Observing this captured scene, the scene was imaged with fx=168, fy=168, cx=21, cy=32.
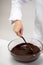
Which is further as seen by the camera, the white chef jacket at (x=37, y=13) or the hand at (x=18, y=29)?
the white chef jacket at (x=37, y=13)

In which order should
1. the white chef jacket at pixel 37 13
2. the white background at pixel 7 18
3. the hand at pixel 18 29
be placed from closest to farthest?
the hand at pixel 18 29, the white chef jacket at pixel 37 13, the white background at pixel 7 18

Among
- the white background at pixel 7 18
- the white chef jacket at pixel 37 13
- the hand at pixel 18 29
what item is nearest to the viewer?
the hand at pixel 18 29

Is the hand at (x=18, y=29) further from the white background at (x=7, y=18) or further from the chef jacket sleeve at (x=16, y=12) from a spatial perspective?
the white background at (x=7, y=18)

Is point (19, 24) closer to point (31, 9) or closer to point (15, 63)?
point (15, 63)

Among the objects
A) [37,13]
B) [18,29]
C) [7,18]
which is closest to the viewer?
[18,29]

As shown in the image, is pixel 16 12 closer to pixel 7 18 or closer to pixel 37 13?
pixel 37 13

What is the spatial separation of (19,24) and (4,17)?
959 mm

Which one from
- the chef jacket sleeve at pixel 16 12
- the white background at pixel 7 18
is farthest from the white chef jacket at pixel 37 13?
the white background at pixel 7 18

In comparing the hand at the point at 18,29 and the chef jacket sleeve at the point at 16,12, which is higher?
the chef jacket sleeve at the point at 16,12

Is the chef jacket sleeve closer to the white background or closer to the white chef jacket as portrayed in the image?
the white chef jacket

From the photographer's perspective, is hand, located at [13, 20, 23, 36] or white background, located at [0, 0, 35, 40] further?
white background, located at [0, 0, 35, 40]

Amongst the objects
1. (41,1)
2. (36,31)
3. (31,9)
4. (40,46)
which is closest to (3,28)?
(31,9)

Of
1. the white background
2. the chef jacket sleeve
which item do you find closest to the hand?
the chef jacket sleeve

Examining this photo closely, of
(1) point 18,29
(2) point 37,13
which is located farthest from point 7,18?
(1) point 18,29
